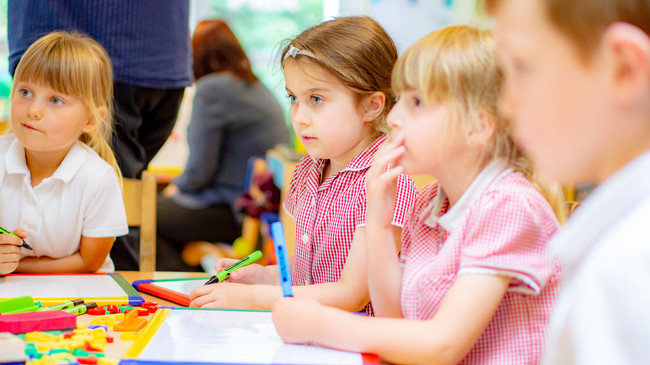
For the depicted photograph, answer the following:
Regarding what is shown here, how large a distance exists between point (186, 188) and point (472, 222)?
105 inches

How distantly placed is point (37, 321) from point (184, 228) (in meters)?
2.36

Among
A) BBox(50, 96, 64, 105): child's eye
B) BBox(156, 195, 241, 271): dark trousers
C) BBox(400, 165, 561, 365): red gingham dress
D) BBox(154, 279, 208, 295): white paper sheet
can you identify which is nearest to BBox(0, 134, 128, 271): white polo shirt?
BBox(50, 96, 64, 105): child's eye

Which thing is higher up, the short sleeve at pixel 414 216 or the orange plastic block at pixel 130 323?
the short sleeve at pixel 414 216

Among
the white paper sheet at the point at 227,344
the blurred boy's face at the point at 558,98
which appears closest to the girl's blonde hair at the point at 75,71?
the white paper sheet at the point at 227,344

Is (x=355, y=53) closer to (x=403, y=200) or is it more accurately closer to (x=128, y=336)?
(x=403, y=200)

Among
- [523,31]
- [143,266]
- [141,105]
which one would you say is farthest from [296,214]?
[523,31]

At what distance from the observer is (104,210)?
1322mm

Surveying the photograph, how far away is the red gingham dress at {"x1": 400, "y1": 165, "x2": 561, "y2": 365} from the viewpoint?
751 millimetres

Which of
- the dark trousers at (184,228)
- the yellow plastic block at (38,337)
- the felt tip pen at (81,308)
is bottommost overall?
the dark trousers at (184,228)

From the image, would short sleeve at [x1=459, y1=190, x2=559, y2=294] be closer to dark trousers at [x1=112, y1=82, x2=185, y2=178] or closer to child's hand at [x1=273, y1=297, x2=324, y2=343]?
child's hand at [x1=273, y1=297, x2=324, y2=343]

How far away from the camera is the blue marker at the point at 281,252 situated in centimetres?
81

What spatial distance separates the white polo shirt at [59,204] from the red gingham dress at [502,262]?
70 centimetres

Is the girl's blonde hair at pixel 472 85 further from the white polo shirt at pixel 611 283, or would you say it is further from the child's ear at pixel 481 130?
the white polo shirt at pixel 611 283

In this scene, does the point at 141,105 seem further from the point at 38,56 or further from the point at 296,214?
the point at 296,214
